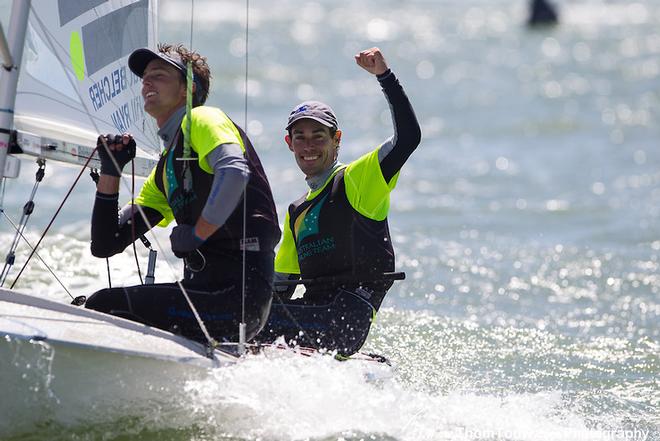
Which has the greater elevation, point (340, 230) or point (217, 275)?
point (340, 230)

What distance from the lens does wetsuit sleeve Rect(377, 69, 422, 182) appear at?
4172 mm

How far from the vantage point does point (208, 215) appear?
346 cm

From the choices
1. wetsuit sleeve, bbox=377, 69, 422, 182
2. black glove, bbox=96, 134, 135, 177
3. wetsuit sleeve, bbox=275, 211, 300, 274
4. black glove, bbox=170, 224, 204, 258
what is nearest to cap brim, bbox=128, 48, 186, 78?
black glove, bbox=96, 134, 135, 177

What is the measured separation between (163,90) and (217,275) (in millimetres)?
631

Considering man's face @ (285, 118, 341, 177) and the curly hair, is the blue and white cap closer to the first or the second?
man's face @ (285, 118, 341, 177)

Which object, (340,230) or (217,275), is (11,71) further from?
(340,230)

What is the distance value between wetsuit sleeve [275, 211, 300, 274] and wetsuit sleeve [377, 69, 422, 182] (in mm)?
555

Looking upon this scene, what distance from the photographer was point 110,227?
3916 millimetres

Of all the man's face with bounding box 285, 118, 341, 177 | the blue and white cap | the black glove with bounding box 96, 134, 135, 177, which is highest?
the blue and white cap

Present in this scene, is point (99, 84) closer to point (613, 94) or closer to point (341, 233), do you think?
point (341, 233)

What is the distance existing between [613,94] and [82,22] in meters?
14.5

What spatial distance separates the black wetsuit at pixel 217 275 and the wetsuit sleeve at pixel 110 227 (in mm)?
232

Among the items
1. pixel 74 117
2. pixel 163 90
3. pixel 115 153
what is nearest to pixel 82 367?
pixel 115 153

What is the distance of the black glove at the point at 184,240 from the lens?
3539 millimetres
